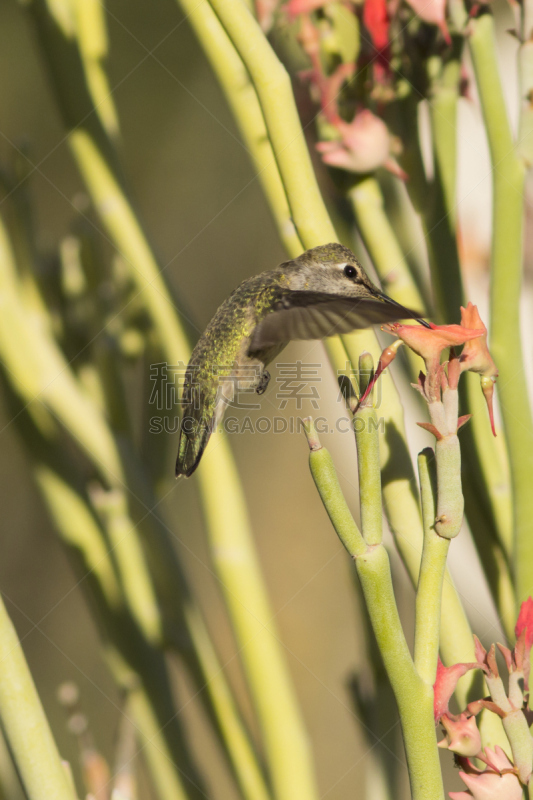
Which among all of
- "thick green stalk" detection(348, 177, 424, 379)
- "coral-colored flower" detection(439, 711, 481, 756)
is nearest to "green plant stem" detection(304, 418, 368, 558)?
"coral-colored flower" detection(439, 711, 481, 756)

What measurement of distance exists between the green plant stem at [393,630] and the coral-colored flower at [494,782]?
0.05 m

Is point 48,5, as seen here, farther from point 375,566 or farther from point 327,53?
point 375,566

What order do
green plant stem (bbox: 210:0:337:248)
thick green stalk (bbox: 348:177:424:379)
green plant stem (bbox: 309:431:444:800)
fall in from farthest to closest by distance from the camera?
1. thick green stalk (bbox: 348:177:424:379)
2. green plant stem (bbox: 210:0:337:248)
3. green plant stem (bbox: 309:431:444:800)

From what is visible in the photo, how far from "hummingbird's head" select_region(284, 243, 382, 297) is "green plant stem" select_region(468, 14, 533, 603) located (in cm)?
12

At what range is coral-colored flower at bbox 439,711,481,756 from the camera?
1.07 ft

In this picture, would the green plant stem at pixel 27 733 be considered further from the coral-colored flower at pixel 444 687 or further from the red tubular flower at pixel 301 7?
the red tubular flower at pixel 301 7

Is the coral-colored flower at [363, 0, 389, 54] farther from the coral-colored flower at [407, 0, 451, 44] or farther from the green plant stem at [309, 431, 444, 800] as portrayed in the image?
the green plant stem at [309, 431, 444, 800]

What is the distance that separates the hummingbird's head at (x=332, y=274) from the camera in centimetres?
51

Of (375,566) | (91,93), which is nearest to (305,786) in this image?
(375,566)

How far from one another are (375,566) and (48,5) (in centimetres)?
50

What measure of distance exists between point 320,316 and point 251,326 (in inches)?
5.7

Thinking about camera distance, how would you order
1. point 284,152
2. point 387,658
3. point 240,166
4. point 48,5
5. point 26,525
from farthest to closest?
point 26,525
point 240,166
point 48,5
point 284,152
point 387,658

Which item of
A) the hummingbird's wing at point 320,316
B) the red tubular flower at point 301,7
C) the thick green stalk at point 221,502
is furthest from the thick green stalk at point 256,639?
the red tubular flower at point 301,7

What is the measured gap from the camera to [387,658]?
29 cm
